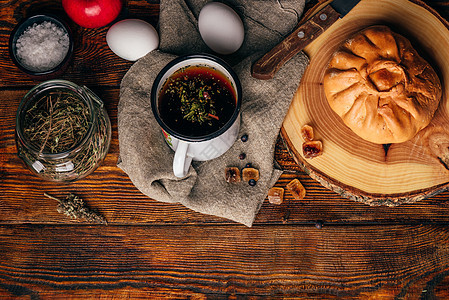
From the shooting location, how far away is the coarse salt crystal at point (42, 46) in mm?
1218

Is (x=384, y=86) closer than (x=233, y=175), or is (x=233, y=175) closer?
(x=384, y=86)

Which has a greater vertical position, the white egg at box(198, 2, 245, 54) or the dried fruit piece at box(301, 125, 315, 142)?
the white egg at box(198, 2, 245, 54)

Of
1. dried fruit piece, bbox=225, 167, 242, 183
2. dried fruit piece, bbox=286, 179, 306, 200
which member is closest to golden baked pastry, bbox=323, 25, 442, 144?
dried fruit piece, bbox=286, 179, 306, 200

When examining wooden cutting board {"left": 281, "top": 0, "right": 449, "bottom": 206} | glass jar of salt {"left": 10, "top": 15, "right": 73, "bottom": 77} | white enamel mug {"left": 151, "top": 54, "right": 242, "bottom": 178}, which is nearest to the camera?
white enamel mug {"left": 151, "top": 54, "right": 242, "bottom": 178}

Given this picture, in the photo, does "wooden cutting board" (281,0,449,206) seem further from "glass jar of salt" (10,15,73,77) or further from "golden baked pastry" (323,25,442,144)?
"glass jar of salt" (10,15,73,77)

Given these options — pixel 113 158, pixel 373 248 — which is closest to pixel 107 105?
pixel 113 158

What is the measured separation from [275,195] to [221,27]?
0.58 metres

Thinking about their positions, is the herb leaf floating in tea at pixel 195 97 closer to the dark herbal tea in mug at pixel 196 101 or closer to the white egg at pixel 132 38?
the dark herbal tea in mug at pixel 196 101

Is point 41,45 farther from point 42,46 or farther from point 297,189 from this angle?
point 297,189

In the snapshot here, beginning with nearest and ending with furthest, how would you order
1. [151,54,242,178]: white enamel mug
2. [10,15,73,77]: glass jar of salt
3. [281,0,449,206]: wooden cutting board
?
[151,54,242,178]: white enamel mug, [281,0,449,206]: wooden cutting board, [10,15,73,77]: glass jar of salt

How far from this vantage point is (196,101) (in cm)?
105

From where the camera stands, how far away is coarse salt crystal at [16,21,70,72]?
1218mm

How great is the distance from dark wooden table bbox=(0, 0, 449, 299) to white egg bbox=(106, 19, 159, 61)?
15 centimetres

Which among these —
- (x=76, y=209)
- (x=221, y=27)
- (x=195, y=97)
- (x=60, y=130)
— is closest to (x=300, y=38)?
(x=221, y=27)
